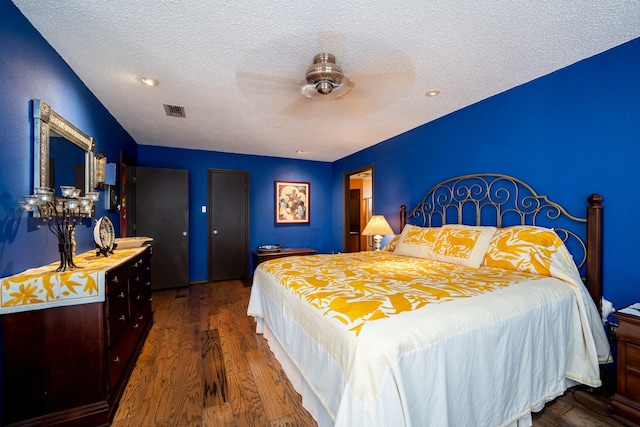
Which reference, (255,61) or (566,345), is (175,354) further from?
(566,345)

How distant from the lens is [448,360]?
1154mm

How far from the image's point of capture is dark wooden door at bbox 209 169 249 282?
193 inches

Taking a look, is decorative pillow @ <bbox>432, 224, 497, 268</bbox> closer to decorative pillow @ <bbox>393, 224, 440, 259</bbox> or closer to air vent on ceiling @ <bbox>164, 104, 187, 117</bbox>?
decorative pillow @ <bbox>393, 224, 440, 259</bbox>

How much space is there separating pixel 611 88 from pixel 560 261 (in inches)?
53.2

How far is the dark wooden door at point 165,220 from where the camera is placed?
4234 millimetres

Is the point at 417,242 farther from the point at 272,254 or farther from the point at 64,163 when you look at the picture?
the point at 64,163

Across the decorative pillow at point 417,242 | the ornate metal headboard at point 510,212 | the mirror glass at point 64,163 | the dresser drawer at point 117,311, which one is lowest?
the dresser drawer at point 117,311

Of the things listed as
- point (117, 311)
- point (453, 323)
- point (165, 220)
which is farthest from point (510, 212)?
point (165, 220)

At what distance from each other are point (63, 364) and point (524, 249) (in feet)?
10.3

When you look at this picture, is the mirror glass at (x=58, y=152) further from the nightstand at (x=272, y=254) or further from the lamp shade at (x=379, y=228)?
the lamp shade at (x=379, y=228)

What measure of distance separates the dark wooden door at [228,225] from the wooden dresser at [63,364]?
3.23m

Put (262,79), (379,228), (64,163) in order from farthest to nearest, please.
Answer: (379,228), (262,79), (64,163)

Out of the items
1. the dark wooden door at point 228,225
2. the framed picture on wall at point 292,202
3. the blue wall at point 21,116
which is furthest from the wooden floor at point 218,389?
the framed picture on wall at point 292,202

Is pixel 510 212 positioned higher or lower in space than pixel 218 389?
higher
